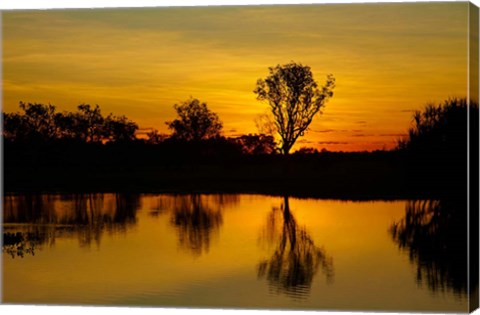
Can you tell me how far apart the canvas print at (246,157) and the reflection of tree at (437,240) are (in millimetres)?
13

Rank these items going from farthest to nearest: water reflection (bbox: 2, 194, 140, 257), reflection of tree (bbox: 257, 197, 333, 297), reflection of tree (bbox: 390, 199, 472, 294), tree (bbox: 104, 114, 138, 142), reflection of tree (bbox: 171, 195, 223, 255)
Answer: tree (bbox: 104, 114, 138, 142) → water reflection (bbox: 2, 194, 140, 257) → reflection of tree (bbox: 171, 195, 223, 255) → reflection of tree (bbox: 257, 197, 333, 297) → reflection of tree (bbox: 390, 199, 472, 294)

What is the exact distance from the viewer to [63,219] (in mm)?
10711

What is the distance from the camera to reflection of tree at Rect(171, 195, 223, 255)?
10352 mm

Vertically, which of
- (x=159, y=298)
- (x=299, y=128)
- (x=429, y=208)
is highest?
(x=299, y=128)

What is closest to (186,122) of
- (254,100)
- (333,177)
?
(254,100)

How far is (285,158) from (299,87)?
26.8 inches

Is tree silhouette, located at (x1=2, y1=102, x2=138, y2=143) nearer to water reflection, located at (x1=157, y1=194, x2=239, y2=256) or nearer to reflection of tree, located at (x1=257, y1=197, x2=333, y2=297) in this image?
water reflection, located at (x1=157, y1=194, x2=239, y2=256)

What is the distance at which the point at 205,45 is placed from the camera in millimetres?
10445

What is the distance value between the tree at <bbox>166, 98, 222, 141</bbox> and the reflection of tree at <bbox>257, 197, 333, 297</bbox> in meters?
1.04

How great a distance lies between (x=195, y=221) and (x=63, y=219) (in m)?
1.13

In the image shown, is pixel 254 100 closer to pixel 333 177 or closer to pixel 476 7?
pixel 333 177

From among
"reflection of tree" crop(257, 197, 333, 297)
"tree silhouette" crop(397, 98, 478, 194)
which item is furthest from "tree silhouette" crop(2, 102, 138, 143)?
"tree silhouette" crop(397, 98, 478, 194)

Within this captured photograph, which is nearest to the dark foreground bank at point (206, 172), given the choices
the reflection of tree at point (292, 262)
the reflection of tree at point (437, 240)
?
the reflection of tree at point (437, 240)

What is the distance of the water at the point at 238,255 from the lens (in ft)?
32.6
